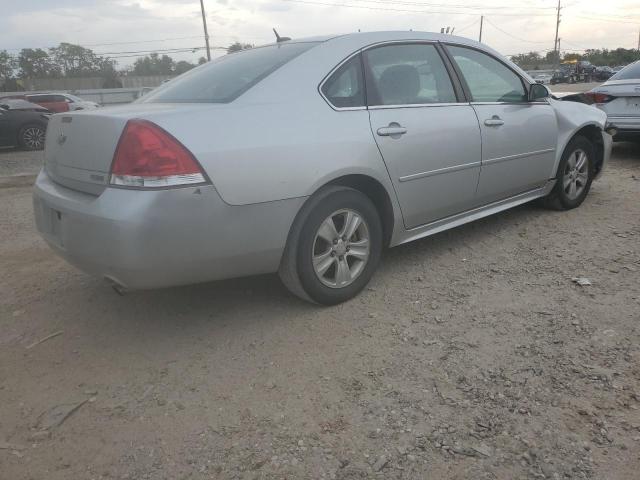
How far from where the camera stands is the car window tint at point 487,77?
4.01 metres

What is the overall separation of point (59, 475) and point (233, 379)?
0.83m

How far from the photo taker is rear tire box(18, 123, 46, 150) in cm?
1245

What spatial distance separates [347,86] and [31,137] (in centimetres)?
1172

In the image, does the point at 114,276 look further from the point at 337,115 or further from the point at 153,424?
the point at 337,115

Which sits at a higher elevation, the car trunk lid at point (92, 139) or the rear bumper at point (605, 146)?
the car trunk lid at point (92, 139)

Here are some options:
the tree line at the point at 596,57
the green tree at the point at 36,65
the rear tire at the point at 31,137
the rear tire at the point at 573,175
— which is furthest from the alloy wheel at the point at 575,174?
the green tree at the point at 36,65

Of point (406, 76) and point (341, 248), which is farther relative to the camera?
point (406, 76)

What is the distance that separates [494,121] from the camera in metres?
4.03

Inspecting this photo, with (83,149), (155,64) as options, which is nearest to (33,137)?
(83,149)

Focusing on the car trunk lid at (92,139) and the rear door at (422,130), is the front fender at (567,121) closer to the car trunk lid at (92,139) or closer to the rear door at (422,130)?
the rear door at (422,130)

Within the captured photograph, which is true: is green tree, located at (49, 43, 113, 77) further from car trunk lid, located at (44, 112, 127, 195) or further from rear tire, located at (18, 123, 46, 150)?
car trunk lid, located at (44, 112, 127, 195)

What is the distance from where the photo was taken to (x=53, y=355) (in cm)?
291

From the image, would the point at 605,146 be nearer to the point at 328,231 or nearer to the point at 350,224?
the point at 350,224

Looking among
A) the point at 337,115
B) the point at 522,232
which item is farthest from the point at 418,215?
the point at 522,232
